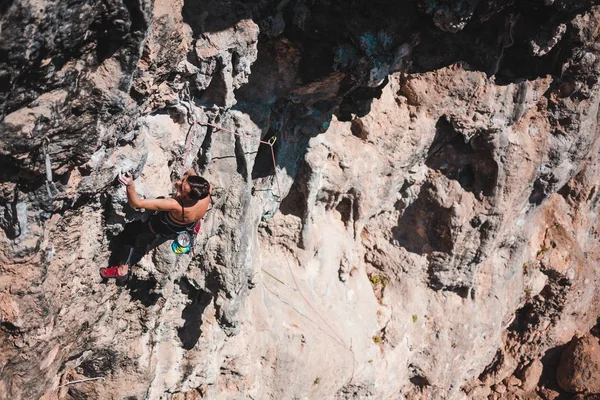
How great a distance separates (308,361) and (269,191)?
2580 mm

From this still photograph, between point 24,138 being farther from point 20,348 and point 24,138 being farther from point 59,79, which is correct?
point 20,348

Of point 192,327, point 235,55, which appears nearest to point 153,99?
point 235,55

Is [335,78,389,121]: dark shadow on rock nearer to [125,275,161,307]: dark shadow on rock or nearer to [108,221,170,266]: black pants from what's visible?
[108,221,170,266]: black pants

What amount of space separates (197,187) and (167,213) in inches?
16.2

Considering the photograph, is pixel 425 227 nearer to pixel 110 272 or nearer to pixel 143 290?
pixel 143 290

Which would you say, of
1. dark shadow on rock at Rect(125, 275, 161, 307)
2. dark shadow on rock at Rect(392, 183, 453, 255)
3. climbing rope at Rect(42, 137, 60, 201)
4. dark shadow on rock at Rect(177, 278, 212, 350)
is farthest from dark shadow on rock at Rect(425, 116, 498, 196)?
climbing rope at Rect(42, 137, 60, 201)

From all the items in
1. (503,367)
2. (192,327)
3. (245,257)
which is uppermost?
(245,257)

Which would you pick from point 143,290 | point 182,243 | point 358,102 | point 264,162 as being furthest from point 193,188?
point 358,102

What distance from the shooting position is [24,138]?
13.2 feet

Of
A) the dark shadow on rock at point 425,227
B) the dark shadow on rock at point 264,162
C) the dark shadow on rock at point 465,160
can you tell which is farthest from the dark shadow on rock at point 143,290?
the dark shadow on rock at point 425,227

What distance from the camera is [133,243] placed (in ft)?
20.0

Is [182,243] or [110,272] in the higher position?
[182,243]

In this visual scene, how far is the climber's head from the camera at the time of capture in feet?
18.2

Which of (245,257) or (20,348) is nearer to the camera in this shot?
(20,348)
